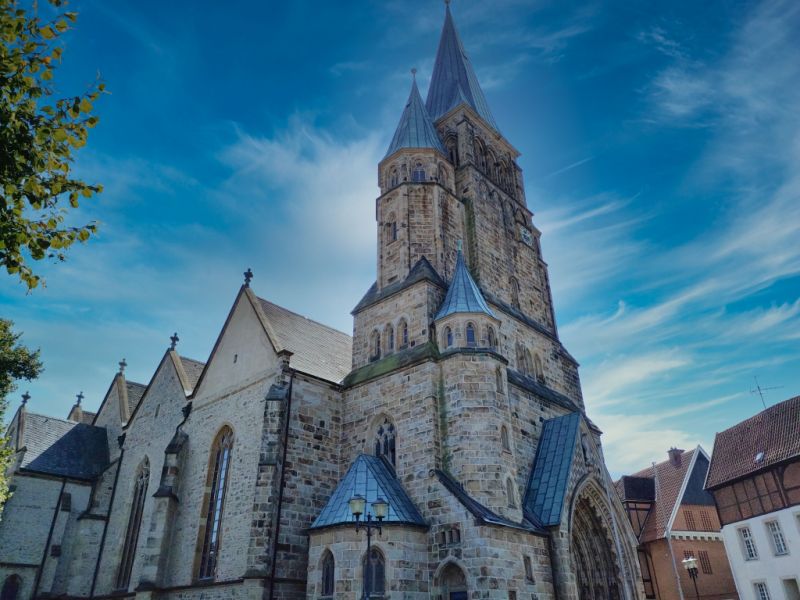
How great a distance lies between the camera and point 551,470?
20391 millimetres

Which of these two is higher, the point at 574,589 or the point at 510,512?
the point at 510,512

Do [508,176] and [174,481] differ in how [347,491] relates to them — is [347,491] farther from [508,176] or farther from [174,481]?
[508,176]

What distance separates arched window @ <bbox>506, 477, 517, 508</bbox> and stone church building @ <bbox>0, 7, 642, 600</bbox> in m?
0.07

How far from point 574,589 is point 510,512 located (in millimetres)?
2927

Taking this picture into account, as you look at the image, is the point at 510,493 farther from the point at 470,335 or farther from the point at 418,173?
the point at 418,173

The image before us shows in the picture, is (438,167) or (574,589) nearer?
(574,589)

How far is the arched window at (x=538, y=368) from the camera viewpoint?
25.9 meters

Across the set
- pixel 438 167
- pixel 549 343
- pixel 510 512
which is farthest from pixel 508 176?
pixel 510 512

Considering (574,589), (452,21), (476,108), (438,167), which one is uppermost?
(452,21)

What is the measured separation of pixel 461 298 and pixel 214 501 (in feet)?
42.1

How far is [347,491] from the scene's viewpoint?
61.3 feet

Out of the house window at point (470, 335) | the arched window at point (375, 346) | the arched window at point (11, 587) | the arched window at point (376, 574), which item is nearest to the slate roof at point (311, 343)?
the arched window at point (375, 346)

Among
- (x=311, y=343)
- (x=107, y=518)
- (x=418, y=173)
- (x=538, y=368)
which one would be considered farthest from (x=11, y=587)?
(x=418, y=173)

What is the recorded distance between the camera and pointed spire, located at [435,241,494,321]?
2148cm
